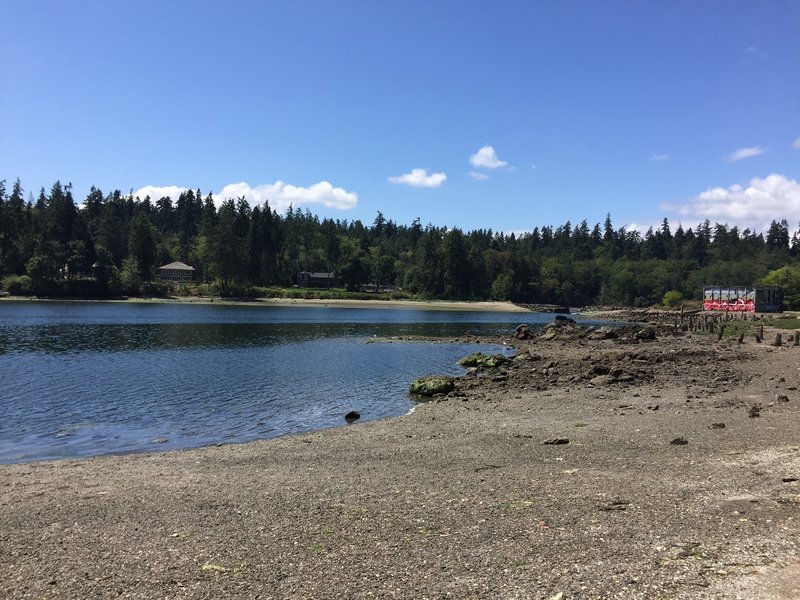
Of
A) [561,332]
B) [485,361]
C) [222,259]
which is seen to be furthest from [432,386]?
[222,259]

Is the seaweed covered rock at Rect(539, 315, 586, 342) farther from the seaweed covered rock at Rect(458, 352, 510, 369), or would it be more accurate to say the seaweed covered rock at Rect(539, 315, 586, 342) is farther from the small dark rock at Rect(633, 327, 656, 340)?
the seaweed covered rock at Rect(458, 352, 510, 369)

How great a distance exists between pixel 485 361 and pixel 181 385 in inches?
871

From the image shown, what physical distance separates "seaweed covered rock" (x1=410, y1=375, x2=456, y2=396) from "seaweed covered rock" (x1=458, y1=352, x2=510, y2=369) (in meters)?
10.5

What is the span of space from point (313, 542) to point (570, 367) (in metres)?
31.0

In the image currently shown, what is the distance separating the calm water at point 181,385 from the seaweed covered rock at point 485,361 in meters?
1.10

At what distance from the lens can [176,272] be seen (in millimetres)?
176125

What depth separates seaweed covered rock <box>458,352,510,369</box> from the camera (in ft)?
137

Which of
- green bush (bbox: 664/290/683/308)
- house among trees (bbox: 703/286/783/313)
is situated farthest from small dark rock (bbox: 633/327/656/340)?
green bush (bbox: 664/290/683/308)

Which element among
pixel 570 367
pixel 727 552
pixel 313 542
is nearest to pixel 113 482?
pixel 313 542

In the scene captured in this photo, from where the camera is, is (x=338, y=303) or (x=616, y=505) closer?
(x=616, y=505)

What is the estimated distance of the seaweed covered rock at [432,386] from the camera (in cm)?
3069

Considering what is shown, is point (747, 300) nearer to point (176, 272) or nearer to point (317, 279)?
point (317, 279)

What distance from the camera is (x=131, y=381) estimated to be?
33531 millimetres

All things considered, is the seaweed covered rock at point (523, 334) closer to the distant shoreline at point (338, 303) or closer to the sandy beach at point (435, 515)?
the sandy beach at point (435, 515)
